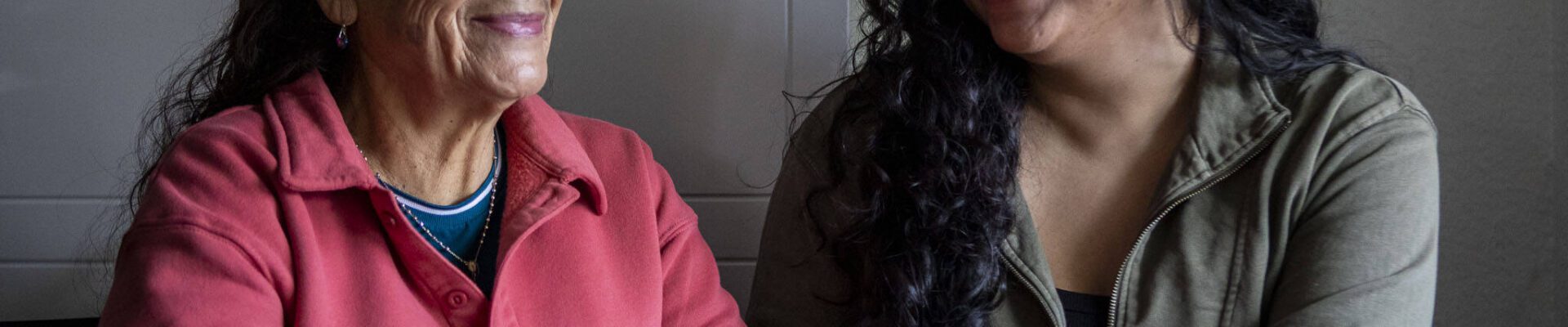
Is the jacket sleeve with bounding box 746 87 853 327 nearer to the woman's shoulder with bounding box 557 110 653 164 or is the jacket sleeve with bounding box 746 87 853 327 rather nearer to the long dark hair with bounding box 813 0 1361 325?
the long dark hair with bounding box 813 0 1361 325

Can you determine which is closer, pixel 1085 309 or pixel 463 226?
pixel 463 226

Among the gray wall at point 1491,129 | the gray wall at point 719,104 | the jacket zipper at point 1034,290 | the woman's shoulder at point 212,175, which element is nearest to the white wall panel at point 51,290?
the gray wall at point 719,104

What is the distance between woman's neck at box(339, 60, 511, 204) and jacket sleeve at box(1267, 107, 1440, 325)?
34.3 inches

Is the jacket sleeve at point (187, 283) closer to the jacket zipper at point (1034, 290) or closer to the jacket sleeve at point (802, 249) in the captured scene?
the jacket sleeve at point (802, 249)

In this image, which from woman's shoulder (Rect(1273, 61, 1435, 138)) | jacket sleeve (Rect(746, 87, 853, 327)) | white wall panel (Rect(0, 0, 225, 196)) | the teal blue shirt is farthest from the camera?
white wall panel (Rect(0, 0, 225, 196))

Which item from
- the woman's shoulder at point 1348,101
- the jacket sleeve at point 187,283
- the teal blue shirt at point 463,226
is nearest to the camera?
the jacket sleeve at point 187,283

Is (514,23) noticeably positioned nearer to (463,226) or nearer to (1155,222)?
(463,226)

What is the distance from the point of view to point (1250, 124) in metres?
1.43

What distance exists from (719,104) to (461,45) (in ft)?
2.36

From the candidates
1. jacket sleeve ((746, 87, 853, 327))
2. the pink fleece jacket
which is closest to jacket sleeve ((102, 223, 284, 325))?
the pink fleece jacket

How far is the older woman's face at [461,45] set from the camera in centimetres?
121

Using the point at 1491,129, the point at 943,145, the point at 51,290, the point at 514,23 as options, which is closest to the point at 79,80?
the point at 51,290

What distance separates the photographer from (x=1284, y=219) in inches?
54.4

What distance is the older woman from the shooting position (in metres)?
1.08
